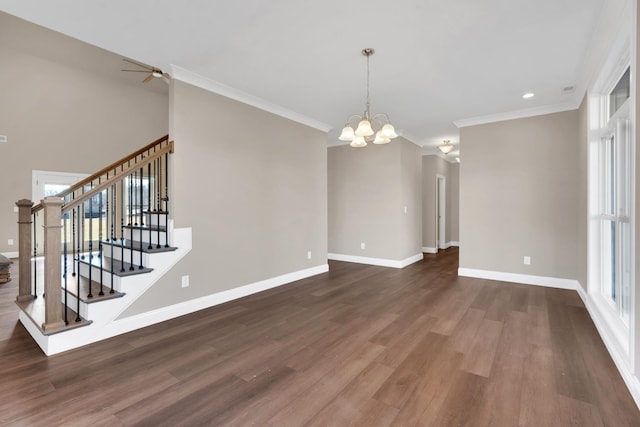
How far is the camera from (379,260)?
615 cm

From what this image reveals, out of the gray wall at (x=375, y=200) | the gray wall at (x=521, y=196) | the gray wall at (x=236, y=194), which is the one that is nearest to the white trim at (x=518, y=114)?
the gray wall at (x=521, y=196)

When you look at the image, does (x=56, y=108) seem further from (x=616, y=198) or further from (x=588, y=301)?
(x=588, y=301)

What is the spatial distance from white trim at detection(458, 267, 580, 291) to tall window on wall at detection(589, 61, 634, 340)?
3.75ft

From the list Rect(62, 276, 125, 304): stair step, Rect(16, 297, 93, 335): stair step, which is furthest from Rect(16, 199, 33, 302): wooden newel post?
Rect(62, 276, 125, 304): stair step

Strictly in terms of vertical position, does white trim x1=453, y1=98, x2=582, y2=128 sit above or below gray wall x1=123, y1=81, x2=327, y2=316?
above

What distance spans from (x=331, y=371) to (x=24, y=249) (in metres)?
3.60

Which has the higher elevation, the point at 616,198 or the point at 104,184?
the point at 104,184

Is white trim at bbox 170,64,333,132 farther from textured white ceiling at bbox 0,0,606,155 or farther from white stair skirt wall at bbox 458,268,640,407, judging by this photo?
white stair skirt wall at bbox 458,268,640,407

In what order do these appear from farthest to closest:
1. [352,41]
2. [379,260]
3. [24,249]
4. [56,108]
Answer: [56,108] → [379,260] → [24,249] → [352,41]

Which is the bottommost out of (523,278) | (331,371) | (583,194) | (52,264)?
(331,371)

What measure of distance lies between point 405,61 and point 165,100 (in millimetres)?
8040

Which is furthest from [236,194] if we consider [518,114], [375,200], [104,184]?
[518,114]

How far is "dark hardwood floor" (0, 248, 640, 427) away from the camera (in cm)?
173

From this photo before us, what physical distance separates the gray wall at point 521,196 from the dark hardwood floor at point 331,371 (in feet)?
4.18
